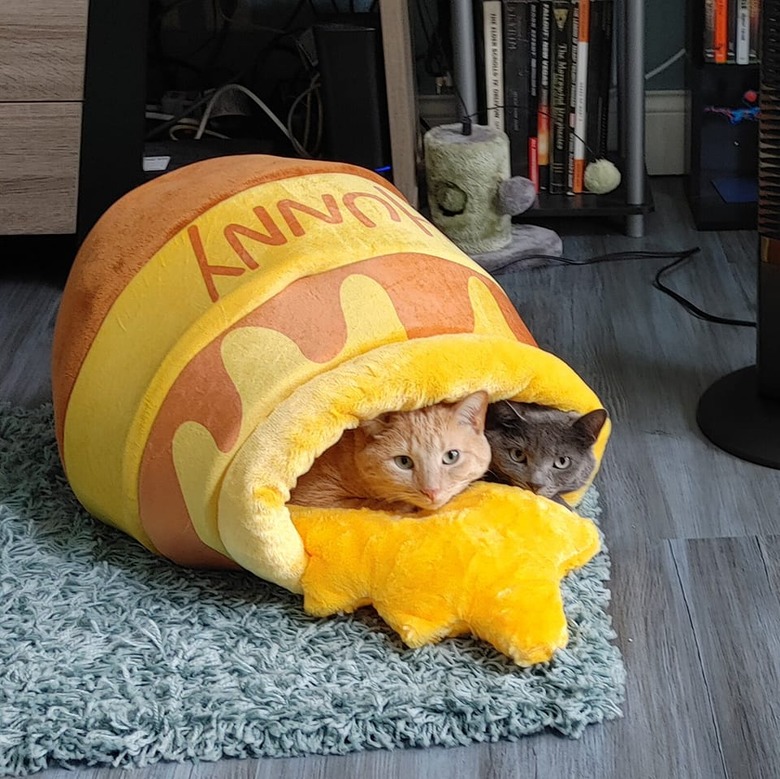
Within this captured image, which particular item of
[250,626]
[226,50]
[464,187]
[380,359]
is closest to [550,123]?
[464,187]

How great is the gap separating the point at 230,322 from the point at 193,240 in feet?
0.47

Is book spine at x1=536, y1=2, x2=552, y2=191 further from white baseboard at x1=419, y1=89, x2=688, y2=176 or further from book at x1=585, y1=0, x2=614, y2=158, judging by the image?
white baseboard at x1=419, y1=89, x2=688, y2=176

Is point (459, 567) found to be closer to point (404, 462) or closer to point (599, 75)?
point (404, 462)

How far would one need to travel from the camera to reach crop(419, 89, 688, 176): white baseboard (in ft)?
8.12

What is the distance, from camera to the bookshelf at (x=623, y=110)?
209 cm

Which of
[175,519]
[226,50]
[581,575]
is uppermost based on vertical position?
[226,50]

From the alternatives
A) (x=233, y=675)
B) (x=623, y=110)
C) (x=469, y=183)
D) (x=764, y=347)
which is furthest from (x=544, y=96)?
(x=233, y=675)

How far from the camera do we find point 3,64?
1.97m

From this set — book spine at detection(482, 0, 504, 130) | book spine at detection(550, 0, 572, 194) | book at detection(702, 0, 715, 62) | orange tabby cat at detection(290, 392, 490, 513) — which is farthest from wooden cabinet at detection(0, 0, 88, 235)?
book at detection(702, 0, 715, 62)

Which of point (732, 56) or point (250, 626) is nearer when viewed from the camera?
point (250, 626)

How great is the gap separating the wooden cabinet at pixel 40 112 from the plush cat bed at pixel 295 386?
68 centimetres

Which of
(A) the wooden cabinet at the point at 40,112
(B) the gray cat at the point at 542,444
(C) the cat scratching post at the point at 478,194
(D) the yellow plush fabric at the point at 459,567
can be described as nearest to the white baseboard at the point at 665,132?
(C) the cat scratching post at the point at 478,194

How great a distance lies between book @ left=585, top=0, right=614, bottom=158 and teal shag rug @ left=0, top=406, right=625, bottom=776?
1.17 m

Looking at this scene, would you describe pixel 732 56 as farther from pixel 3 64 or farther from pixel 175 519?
pixel 175 519
